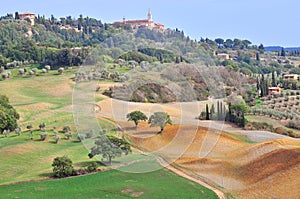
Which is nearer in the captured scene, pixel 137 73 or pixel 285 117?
pixel 137 73

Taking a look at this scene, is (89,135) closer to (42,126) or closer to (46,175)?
(46,175)

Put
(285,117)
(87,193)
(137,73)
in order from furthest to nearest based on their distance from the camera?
(285,117) → (137,73) → (87,193)

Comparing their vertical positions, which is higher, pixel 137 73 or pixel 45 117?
pixel 137 73

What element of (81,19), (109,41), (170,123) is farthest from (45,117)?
(81,19)

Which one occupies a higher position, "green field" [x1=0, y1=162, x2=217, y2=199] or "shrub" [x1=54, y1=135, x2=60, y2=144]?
"shrub" [x1=54, y1=135, x2=60, y2=144]

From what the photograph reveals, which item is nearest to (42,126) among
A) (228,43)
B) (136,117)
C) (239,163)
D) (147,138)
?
(136,117)

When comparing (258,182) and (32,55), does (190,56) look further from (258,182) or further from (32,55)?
(32,55)

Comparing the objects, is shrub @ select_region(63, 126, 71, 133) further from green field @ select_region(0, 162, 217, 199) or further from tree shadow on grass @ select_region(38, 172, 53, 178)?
green field @ select_region(0, 162, 217, 199)

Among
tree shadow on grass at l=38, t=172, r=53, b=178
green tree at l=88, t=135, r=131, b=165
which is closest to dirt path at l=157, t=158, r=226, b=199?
green tree at l=88, t=135, r=131, b=165
